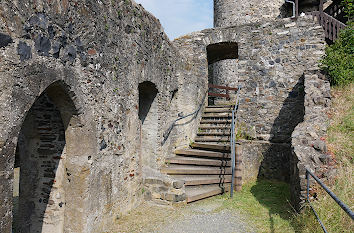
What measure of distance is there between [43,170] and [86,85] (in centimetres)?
142

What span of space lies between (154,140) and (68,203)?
9.28 ft

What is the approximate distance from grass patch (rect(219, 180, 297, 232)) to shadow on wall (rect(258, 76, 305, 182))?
27cm

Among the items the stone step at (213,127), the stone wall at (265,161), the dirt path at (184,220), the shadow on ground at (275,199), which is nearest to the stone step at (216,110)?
the stone step at (213,127)

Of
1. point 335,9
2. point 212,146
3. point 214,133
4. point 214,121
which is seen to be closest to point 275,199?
point 212,146

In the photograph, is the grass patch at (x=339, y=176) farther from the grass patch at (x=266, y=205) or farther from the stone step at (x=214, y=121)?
the stone step at (x=214, y=121)

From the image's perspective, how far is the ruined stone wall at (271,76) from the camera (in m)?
7.32

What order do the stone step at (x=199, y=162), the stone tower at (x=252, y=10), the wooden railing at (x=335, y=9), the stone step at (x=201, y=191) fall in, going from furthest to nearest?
1. the stone tower at (x=252, y=10)
2. the wooden railing at (x=335, y=9)
3. the stone step at (x=199, y=162)
4. the stone step at (x=201, y=191)

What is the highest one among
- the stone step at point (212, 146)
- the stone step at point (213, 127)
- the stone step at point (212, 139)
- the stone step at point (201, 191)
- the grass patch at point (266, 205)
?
the stone step at point (213, 127)

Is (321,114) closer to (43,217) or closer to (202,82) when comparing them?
(202,82)

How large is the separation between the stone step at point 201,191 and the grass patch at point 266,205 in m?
0.19

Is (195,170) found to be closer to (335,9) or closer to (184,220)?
(184,220)

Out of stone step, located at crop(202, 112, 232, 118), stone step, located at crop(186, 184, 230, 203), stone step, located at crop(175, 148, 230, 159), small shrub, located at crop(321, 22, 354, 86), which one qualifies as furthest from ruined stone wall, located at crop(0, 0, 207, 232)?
small shrub, located at crop(321, 22, 354, 86)

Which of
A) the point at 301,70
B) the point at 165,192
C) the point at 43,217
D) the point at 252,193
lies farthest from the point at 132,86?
the point at 301,70

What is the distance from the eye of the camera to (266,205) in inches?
203
